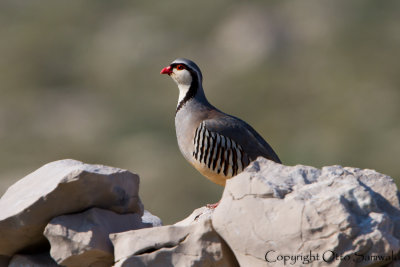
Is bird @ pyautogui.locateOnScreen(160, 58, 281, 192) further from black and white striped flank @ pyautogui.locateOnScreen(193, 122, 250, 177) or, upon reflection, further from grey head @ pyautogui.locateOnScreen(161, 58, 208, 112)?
grey head @ pyautogui.locateOnScreen(161, 58, 208, 112)

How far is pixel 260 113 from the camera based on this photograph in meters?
31.1

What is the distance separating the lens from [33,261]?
5926 mm

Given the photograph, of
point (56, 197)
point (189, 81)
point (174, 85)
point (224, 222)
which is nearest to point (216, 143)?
point (189, 81)

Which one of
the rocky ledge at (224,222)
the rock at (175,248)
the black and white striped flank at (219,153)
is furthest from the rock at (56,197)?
the black and white striped flank at (219,153)

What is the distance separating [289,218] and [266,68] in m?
30.5

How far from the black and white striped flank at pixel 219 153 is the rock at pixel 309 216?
2190 mm

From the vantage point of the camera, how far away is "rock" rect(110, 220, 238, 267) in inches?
211

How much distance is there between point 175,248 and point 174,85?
2825 cm

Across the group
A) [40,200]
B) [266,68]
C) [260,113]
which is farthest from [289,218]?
[266,68]

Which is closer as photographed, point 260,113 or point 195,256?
point 195,256

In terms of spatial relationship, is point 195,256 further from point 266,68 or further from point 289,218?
point 266,68

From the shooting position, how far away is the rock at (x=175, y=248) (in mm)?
5367

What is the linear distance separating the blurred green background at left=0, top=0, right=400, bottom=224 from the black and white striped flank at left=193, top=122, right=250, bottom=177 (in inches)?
525

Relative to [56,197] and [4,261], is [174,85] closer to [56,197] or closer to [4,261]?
[4,261]
